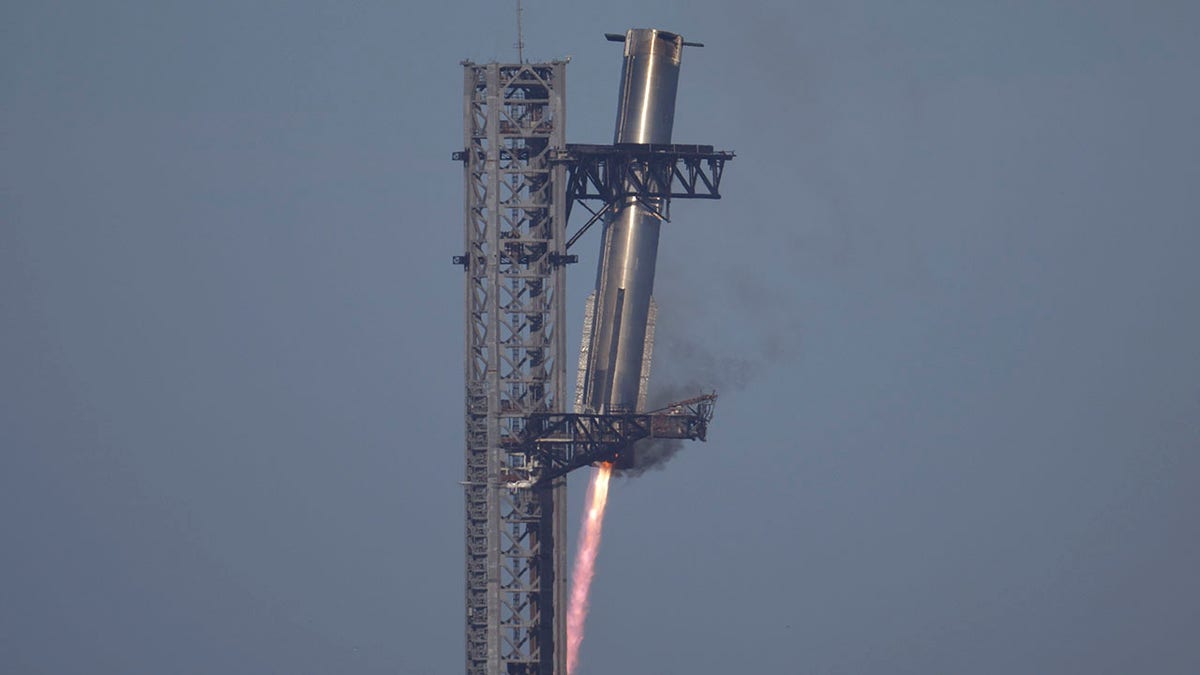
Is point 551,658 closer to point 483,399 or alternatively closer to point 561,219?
point 483,399

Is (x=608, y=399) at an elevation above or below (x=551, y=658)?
above

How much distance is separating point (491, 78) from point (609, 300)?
32.7 ft

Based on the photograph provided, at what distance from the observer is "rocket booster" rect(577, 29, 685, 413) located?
109 metres

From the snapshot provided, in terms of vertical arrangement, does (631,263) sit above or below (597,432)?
above

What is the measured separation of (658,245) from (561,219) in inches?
176

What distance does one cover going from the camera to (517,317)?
10906cm

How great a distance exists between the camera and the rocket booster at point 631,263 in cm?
10888

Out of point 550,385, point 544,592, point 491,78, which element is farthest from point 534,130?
point 544,592

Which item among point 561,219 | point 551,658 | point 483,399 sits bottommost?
point 551,658

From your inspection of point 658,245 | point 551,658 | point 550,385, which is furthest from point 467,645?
point 658,245

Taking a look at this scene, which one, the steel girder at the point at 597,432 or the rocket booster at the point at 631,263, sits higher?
the rocket booster at the point at 631,263

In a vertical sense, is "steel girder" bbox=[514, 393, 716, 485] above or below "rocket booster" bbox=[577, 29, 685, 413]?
below

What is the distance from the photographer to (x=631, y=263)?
358 ft

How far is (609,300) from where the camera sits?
109 m
